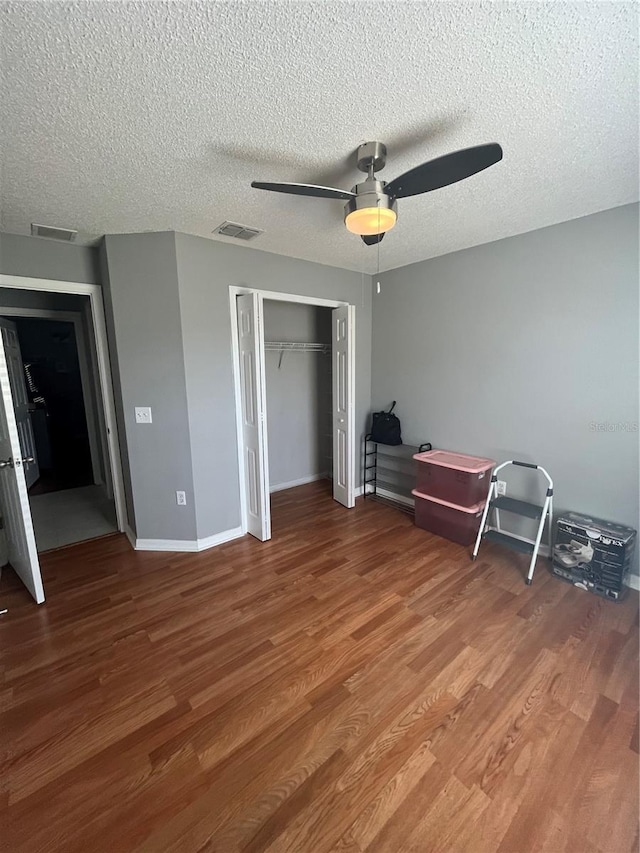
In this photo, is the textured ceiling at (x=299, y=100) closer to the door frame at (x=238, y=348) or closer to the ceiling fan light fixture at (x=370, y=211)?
the ceiling fan light fixture at (x=370, y=211)

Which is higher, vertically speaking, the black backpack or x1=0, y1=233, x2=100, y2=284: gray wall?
x1=0, y1=233, x2=100, y2=284: gray wall

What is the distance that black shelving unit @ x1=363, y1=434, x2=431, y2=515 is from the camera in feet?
12.5

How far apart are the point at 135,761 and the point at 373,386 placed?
3.56 m

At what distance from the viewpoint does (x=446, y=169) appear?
4.51 feet

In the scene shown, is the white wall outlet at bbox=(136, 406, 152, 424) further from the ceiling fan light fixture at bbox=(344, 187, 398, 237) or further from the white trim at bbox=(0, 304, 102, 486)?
the ceiling fan light fixture at bbox=(344, 187, 398, 237)

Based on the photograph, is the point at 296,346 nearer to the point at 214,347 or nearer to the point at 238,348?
the point at 238,348

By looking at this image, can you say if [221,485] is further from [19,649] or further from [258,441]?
[19,649]

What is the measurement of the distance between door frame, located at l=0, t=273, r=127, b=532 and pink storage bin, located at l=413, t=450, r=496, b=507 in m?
2.76

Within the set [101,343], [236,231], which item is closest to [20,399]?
[101,343]

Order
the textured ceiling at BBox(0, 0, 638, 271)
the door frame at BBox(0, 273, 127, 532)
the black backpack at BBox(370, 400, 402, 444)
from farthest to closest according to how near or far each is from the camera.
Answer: the black backpack at BBox(370, 400, 402, 444) → the door frame at BBox(0, 273, 127, 532) → the textured ceiling at BBox(0, 0, 638, 271)

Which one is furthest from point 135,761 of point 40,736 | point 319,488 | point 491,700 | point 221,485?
point 319,488

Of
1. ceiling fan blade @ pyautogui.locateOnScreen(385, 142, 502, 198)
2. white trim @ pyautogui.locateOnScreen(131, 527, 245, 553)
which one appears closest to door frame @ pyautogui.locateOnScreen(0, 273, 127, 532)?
white trim @ pyautogui.locateOnScreen(131, 527, 245, 553)

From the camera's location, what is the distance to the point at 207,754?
1.41m

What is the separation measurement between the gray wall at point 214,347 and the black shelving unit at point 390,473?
1.68m
